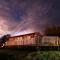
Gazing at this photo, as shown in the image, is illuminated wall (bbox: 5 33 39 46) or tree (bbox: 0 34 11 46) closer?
illuminated wall (bbox: 5 33 39 46)

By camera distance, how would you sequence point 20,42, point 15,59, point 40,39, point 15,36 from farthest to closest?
point 15,36 → point 20,42 → point 40,39 → point 15,59

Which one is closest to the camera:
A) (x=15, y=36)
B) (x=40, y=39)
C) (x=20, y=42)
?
(x=40, y=39)

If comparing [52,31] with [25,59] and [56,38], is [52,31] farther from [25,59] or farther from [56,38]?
[25,59]

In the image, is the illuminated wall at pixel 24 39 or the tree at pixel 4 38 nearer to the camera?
the illuminated wall at pixel 24 39

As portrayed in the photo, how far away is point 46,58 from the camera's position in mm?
25656

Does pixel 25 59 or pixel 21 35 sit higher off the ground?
pixel 21 35

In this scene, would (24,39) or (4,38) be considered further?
(4,38)

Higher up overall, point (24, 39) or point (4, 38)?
point (4, 38)

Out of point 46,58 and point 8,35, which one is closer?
point 46,58

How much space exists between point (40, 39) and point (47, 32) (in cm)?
1252

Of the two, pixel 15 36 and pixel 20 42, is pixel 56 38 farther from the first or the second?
pixel 15 36

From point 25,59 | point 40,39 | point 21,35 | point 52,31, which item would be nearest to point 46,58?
point 25,59

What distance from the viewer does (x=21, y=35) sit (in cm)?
5934

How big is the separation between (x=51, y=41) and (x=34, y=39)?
566cm
